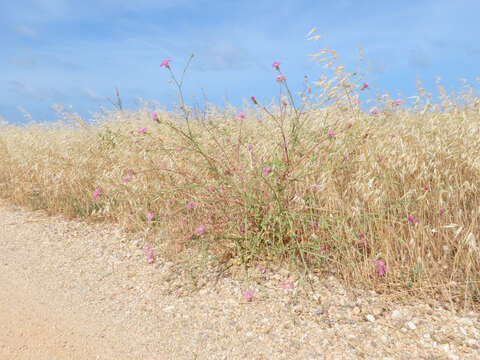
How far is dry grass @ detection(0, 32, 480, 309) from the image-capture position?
2643 millimetres

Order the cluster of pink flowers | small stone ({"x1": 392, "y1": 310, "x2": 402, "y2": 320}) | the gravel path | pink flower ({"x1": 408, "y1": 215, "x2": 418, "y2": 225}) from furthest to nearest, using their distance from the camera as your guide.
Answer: the cluster of pink flowers
pink flower ({"x1": 408, "y1": 215, "x2": 418, "y2": 225})
small stone ({"x1": 392, "y1": 310, "x2": 402, "y2": 320})
the gravel path

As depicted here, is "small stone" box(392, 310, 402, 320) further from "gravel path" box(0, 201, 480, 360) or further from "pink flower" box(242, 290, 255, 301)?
"pink flower" box(242, 290, 255, 301)

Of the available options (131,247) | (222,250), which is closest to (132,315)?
(222,250)

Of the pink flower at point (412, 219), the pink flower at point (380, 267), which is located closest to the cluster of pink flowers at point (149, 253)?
the pink flower at point (380, 267)

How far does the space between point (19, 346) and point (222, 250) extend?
5.15ft

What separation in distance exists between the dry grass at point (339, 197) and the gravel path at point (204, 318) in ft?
0.68

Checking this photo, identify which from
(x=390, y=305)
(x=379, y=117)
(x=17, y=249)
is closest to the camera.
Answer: (x=390, y=305)

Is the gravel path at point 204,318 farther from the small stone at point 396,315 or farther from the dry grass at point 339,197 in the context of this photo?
the dry grass at point 339,197

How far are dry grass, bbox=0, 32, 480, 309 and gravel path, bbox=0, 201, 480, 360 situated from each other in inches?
8.2

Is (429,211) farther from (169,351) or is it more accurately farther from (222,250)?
(169,351)

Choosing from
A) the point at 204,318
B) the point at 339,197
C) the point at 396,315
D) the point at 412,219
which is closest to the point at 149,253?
the point at 204,318

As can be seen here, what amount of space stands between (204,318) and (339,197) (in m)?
1.56

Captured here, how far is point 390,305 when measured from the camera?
8.09 feet

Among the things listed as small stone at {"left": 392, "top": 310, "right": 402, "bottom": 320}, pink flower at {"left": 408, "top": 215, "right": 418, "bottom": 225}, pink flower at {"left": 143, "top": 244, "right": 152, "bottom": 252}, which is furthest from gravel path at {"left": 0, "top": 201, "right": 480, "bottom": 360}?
pink flower at {"left": 408, "top": 215, "right": 418, "bottom": 225}
